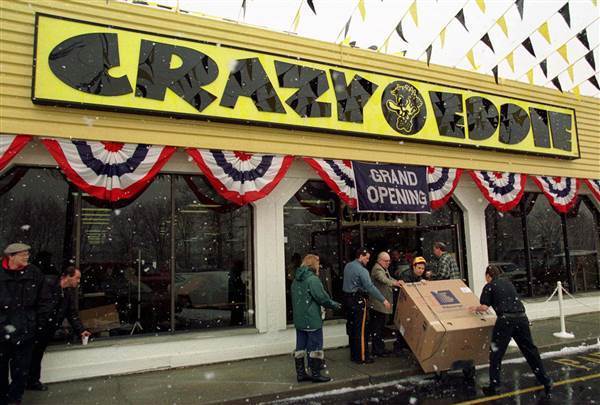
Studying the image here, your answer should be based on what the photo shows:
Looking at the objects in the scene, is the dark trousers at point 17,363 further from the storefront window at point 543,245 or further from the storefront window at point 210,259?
the storefront window at point 543,245

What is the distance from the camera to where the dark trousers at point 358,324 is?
22.7 feet

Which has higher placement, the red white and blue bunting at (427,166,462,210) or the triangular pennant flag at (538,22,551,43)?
the triangular pennant flag at (538,22,551,43)

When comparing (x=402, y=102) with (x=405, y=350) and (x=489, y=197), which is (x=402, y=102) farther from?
(x=405, y=350)

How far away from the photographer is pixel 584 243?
12.3 m

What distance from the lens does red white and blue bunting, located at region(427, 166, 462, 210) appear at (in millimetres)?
9273

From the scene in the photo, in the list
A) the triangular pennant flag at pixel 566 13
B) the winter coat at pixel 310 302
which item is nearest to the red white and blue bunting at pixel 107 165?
the winter coat at pixel 310 302

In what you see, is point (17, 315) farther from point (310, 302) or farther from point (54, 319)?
point (310, 302)

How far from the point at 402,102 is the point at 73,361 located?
26.2 feet

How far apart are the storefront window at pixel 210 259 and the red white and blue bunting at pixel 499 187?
5.49 meters

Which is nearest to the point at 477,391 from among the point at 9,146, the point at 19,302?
the point at 19,302

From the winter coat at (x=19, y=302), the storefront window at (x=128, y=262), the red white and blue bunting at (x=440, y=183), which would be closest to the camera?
the winter coat at (x=19, y=302)

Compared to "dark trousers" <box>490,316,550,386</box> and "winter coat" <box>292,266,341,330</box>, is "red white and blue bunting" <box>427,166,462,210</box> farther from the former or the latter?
"winter coat" <box>292,266,341,330</box>

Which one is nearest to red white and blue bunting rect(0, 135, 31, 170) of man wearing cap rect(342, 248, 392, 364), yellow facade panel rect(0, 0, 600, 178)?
yellow facade panel rect(0, 0, 600, 178)

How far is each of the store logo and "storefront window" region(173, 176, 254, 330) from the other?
372cm
